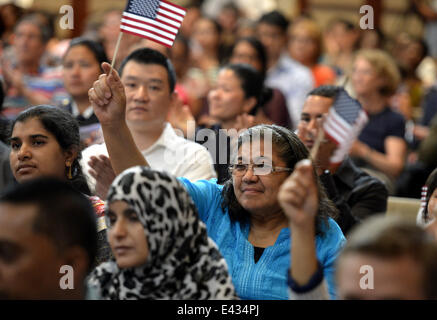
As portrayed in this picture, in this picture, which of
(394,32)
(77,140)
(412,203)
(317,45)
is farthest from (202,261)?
(394,32)

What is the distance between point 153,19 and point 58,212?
1585 mm

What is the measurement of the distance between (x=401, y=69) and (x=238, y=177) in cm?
Result: 475

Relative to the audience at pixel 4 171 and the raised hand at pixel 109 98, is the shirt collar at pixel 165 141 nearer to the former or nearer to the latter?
the audience at pixel 4 171

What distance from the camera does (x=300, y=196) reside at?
1.85m

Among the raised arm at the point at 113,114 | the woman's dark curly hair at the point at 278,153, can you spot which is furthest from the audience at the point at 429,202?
the raised arm at the point at 113,114

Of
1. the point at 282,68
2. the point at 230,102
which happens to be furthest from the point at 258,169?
the point at 282,68

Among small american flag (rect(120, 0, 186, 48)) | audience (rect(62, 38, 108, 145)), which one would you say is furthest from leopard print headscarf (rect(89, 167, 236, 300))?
audience (rect(62, 38, 108, 145))

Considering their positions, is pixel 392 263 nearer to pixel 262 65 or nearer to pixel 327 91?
pixel 327 91

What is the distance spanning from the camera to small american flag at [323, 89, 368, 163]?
3.55 meters

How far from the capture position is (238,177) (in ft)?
8.59

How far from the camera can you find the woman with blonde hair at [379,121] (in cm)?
486

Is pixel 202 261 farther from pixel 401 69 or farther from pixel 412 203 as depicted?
pixel 401 69

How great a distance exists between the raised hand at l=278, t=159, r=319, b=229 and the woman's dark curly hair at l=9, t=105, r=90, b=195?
4.22 feet

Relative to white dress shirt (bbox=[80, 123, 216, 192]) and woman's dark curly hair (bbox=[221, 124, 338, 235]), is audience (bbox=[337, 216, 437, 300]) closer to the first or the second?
woman's dark curly hair (bbox=[221, 124, 338, 235])
